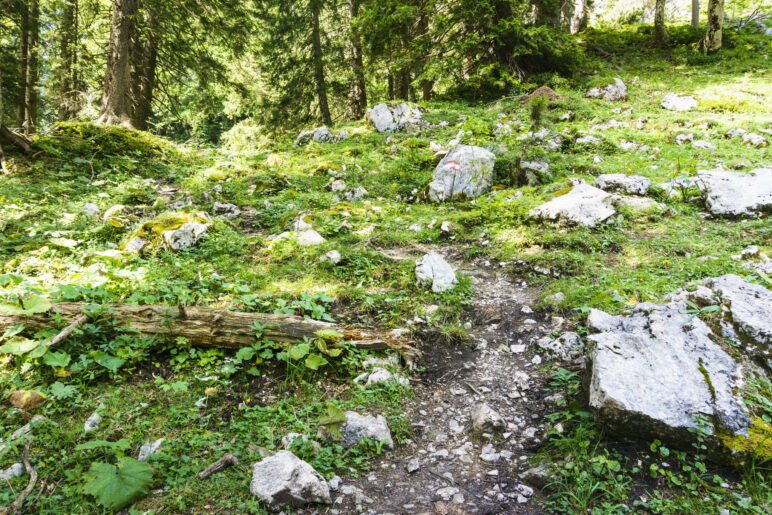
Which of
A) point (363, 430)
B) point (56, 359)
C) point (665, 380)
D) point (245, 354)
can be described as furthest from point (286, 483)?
point (665, 380)

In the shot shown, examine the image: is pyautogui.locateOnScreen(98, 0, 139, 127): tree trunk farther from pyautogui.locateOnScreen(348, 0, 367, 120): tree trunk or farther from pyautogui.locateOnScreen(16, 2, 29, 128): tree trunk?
pyautogui.locateOnScreen(348, 0, 367, 120): tree trunk

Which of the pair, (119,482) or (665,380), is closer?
(119,482)

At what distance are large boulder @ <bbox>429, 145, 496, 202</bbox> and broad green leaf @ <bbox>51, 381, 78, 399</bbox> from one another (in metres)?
6.46

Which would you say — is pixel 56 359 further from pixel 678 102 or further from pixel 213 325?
pixel 678 102

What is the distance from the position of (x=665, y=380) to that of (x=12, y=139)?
11103 mm

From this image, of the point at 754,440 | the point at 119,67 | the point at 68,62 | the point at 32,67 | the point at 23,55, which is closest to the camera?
the point at 754,440

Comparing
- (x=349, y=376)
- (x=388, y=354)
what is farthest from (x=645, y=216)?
(x=349, y=376)

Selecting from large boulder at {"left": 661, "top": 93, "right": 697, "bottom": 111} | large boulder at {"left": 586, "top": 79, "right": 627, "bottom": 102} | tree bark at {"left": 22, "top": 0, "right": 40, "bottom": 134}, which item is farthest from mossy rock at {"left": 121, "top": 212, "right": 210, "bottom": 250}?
large boulder at {"left": 661, "top": 93, "right": 697, "bottom": 111}

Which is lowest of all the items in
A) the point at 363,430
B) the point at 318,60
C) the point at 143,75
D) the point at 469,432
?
the point at 469,432

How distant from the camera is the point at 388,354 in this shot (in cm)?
351

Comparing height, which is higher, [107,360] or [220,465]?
[107,360]

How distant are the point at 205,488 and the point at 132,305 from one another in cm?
206

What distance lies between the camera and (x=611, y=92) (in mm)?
11836

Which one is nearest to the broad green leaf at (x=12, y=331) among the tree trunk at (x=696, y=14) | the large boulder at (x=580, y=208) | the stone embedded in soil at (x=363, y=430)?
the stone embedded in soil at (x=363, y=430)
